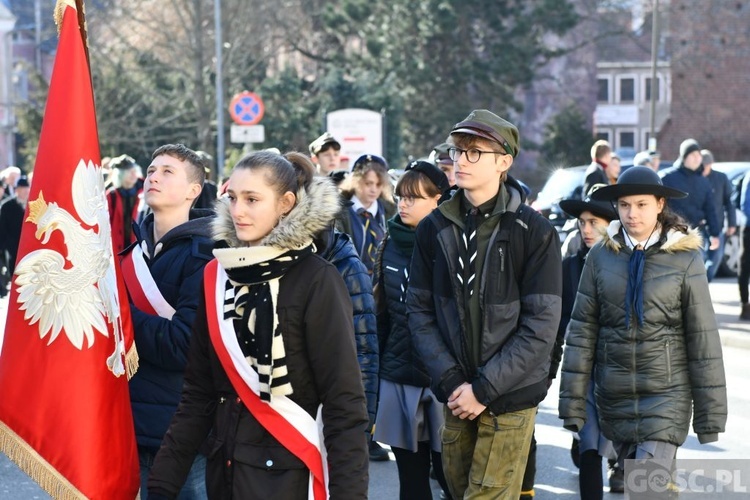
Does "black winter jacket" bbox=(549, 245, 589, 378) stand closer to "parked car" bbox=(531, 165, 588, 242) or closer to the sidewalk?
the sidewalk

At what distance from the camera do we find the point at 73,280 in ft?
14.6

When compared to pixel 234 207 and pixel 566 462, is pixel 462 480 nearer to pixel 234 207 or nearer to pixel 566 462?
pixel 234 207

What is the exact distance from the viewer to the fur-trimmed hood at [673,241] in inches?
225

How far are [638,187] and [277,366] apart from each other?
8.62ft

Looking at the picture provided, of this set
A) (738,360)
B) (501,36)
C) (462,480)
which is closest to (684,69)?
(501,36)

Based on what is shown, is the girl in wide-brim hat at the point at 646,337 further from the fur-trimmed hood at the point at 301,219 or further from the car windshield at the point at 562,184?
the car windshield at the point at 562,184

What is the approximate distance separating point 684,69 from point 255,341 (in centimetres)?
4138

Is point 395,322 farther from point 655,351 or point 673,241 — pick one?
point 673,241

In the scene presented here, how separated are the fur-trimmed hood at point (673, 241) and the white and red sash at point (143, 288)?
2.20 m

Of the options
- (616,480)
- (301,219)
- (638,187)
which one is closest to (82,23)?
(301,219)

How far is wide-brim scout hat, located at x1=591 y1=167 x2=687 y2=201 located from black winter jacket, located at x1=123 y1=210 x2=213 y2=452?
6.85 feet

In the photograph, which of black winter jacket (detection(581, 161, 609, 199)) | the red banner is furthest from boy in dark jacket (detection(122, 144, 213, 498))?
black winter jacket (detection(581, 161, 609, 199))

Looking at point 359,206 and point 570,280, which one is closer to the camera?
point 570,280

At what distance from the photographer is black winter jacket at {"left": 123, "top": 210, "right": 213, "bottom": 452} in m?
4.58
